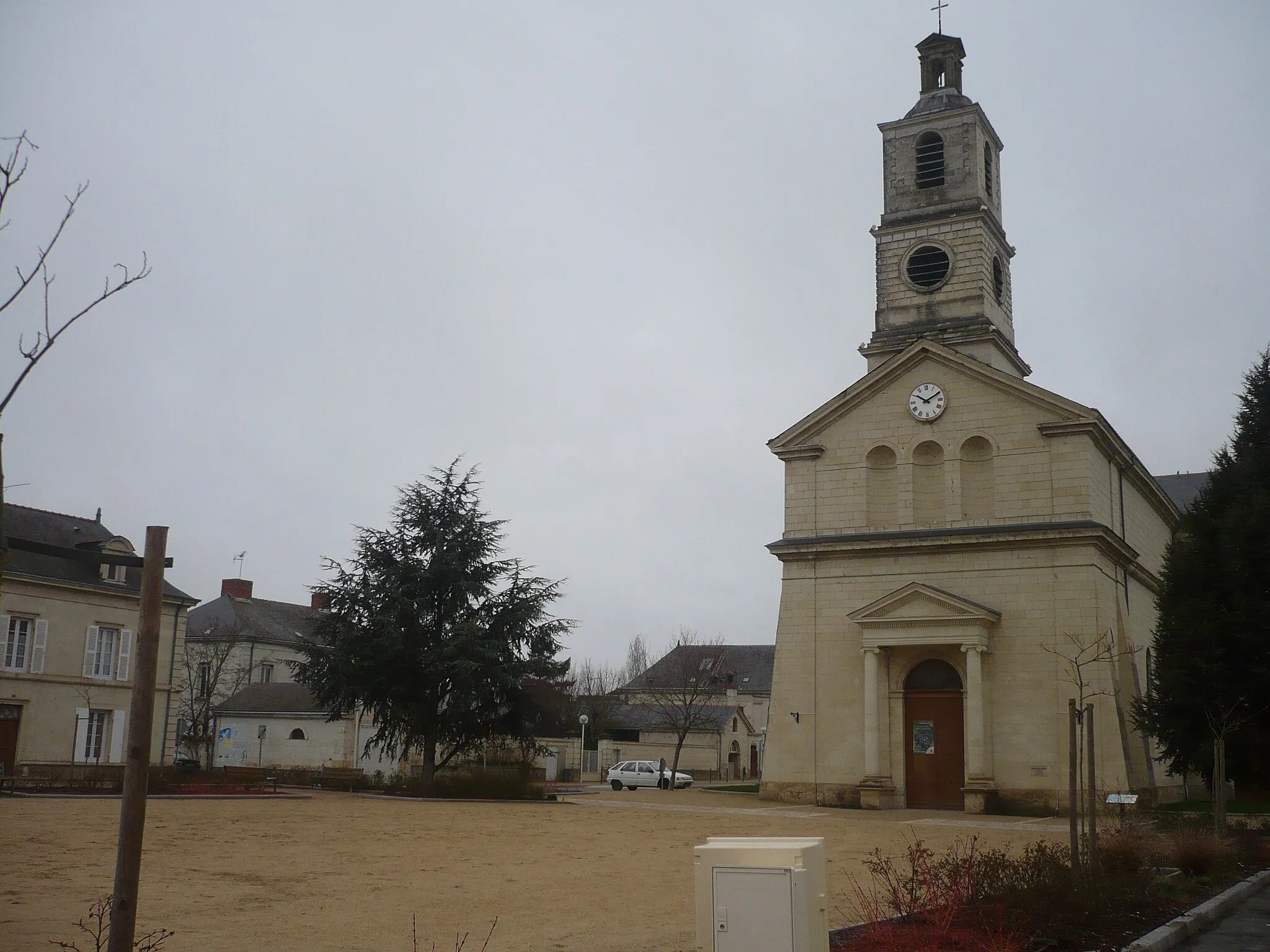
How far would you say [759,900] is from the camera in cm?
661

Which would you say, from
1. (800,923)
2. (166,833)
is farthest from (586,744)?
(800,923)

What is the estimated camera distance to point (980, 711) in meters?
28.7

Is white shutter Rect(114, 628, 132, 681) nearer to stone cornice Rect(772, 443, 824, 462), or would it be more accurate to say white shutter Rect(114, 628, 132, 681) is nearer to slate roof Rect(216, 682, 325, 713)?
slate roof Rect(216, 682, 325, 713)

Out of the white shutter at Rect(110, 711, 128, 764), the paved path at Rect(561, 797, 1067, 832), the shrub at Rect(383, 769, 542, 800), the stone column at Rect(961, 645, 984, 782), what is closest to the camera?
the paved path at Rect(561, 797, 1067, 832)

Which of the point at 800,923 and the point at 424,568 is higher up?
the point at 424,568

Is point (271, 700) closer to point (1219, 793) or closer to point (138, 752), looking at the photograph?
point (1219, 793)

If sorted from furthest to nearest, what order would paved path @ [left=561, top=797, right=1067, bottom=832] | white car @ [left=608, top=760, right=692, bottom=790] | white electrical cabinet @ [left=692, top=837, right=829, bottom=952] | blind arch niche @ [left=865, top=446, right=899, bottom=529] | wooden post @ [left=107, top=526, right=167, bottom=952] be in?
white car @ [left=608, top=760, right=692, bottom=790] < blind arch niche @ [left=865, top=446, right=899, bottom=529] < paved path @ [left=561, top=797, right=1067, bottom=832] < white electrical cabinet @ [left=692, top=837, right=829, bottom=952] < wooden post @ [left=107, top=526, right=167, bottom=952]

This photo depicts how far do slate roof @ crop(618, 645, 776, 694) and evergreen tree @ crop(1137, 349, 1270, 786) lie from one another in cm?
4176

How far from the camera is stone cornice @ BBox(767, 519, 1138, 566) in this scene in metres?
29.0

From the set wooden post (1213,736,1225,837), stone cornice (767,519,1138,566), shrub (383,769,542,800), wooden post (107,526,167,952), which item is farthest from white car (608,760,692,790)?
wooden post (107,526,167,952)

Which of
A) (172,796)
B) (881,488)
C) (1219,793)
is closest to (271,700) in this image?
(172,796)

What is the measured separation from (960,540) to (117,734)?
27435 mm

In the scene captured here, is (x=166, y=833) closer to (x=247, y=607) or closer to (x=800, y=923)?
(x=800, y=923)

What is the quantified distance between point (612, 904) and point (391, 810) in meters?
14.8
